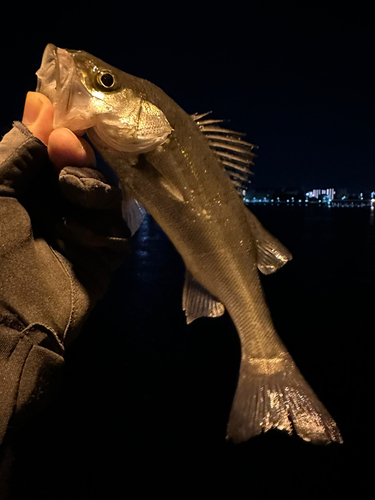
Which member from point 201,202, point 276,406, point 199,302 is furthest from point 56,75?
point 276,406

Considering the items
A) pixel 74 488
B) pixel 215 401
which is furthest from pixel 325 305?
pixel 74 488

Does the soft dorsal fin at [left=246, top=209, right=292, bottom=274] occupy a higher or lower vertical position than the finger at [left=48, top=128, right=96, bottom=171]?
lower

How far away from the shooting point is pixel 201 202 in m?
2.20

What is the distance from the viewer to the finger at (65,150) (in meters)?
1.63

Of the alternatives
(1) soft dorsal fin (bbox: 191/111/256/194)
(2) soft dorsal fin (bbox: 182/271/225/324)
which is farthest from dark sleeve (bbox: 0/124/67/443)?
(1) soft dorsal fin (bbox: 191/111/256/194)

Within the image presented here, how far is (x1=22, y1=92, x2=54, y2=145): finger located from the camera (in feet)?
5.61

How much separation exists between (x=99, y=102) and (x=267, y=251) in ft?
4.73

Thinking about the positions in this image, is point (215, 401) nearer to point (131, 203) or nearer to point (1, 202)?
point (131, 203)

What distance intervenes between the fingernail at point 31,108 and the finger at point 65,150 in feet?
0.60

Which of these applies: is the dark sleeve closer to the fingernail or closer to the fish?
the fingernail

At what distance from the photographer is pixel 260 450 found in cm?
409

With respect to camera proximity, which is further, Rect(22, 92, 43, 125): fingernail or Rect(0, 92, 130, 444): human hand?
Rect(22, 92, 43, 125): fingernail

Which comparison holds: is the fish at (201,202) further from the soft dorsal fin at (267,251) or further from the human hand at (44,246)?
the human hand at (44,246)

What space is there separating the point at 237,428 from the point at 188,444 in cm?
221
